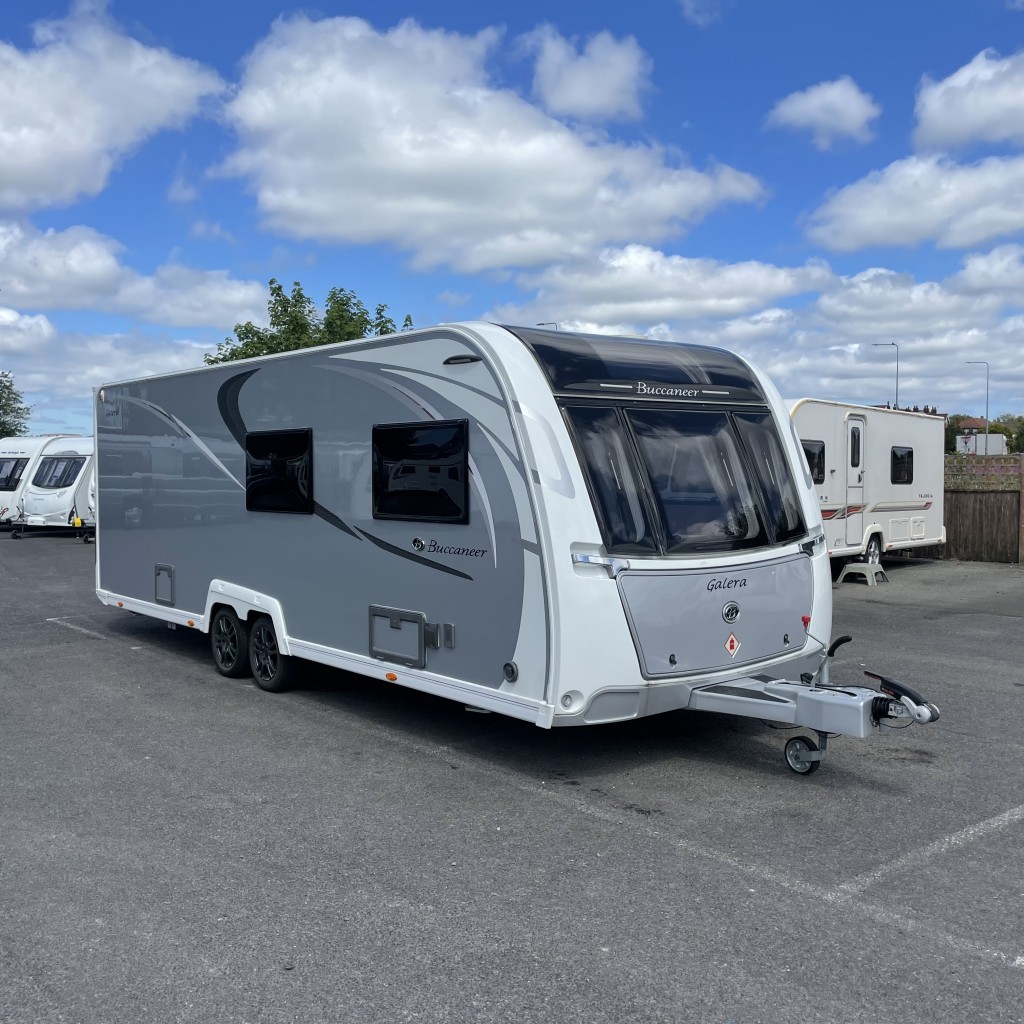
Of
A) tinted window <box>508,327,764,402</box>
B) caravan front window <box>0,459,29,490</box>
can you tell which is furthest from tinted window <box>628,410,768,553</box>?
caravan front window <box>0,459,29,490</box>

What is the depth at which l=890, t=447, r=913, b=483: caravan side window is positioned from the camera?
17.1 meters

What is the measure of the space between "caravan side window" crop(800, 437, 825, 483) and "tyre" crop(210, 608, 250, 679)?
9010mm

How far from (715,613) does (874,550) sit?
1168 cm

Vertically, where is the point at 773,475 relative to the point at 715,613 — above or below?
above

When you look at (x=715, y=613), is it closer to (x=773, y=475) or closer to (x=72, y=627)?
(x=773, y=475)

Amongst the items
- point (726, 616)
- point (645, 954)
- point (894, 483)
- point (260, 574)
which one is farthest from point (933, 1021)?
point (894, 483)

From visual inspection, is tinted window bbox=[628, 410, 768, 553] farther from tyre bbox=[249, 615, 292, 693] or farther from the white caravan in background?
the white caravan in background

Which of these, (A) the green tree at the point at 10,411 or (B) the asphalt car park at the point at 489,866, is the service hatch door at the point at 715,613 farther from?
(A) the green tree at the point at 10,411

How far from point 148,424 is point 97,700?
2959 millimetres

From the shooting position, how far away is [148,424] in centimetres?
1019

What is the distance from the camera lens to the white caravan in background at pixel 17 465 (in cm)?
2625

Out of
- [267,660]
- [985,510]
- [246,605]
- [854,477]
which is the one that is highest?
[854,477]

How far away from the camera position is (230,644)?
9141 mm

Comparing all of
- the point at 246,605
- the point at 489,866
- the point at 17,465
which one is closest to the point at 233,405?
the point at 246,605
